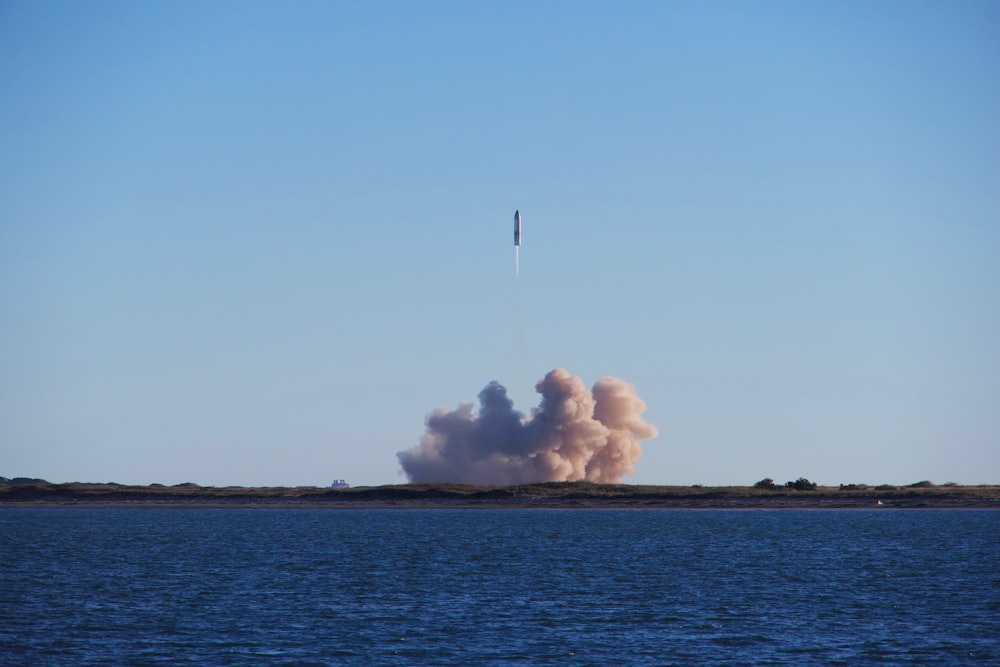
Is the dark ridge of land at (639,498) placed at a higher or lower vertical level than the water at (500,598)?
higher

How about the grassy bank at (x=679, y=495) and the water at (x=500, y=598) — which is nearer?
the water at (x=500, y=598)

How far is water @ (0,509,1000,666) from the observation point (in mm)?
54438

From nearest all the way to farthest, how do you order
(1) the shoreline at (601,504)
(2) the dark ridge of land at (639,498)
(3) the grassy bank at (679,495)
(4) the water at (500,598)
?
1. (4) the water at (500,598)
2. (1) the shoreline at (601,504)
3. (2) the dark ridge of land at (639,498)
4. (3) the grassy bank at (679,495)

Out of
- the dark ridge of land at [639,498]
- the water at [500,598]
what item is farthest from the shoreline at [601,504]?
the water at [500,598]

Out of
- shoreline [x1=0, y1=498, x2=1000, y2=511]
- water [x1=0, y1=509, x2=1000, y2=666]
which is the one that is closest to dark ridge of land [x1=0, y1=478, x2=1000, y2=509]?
shoreline [x1=0, y1=498, x2=1000, y2=511]

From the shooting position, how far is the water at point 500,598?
2143 inches

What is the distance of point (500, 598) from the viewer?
72500 millimetres

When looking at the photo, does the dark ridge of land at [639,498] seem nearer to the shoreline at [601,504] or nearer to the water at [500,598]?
the shoreline at [601,504]

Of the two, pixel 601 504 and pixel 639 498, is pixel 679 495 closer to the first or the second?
pixel 639 498

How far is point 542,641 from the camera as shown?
56.9 m

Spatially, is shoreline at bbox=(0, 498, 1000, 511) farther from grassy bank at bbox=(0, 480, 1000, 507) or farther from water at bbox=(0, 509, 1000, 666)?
water at bbox=(0, 509, 1000, 666)

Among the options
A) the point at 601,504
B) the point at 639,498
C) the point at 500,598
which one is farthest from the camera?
the point at 639,498

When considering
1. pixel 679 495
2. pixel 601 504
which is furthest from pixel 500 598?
pixel 679 495

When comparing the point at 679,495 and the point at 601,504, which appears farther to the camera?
the point at 679,495
